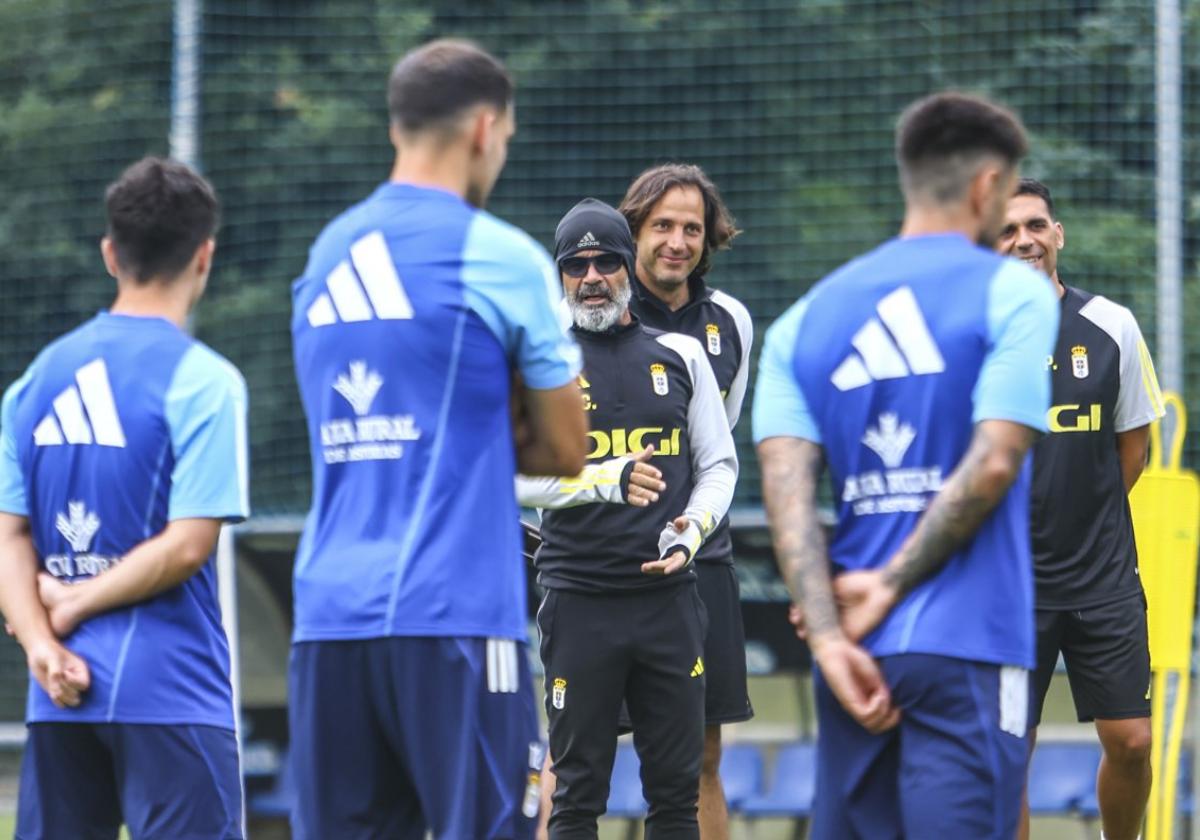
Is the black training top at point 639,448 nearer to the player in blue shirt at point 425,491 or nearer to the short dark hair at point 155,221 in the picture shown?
the short dark hair at point 155,221

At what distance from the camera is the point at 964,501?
3705 millimetres

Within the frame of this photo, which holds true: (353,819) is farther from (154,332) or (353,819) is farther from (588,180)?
(588,180)

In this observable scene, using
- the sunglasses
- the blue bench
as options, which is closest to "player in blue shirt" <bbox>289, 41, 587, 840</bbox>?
the sunglasses

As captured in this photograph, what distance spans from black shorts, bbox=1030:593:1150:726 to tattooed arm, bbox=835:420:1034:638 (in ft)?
8.05

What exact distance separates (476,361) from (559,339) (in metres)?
0.19

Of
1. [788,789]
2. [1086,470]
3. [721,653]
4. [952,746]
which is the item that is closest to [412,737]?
[952,746]

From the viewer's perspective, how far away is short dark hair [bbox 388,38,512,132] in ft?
12.6

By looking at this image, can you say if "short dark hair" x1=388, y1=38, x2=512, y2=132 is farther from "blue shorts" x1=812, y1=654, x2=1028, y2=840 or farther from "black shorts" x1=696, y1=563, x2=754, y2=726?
"black shorts" x1=696, y1=563, x2=754, y2=726

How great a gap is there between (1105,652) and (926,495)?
2633 mm

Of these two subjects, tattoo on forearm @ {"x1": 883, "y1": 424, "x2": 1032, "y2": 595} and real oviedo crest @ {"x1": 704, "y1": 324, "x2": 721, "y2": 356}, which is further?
real oviedo crest @ {"x1": 704, "y1": 324, "x2": 721, "y2": 356}

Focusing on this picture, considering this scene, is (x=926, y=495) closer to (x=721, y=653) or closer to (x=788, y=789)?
(x=721, y=653)

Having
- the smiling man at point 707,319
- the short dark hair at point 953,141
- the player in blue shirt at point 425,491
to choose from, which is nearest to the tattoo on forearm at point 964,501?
the short dark hair at point 953,141

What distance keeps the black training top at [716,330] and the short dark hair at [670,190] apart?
0.45 ft

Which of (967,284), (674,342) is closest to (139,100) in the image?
(674,342)
